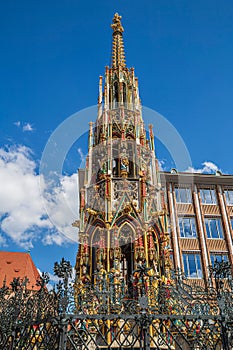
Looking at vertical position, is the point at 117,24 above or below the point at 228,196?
above

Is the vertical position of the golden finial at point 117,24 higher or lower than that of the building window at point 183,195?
higher

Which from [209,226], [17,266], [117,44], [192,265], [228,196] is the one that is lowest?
[192,265]

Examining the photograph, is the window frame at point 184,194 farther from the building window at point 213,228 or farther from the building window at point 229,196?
the building window at point 229,196

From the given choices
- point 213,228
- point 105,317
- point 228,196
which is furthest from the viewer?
point 228,196

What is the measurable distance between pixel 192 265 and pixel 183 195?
6078 millimetres

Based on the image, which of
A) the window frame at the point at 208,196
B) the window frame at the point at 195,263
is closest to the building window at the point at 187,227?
the window frame at the point at 195,263

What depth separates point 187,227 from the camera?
26469 millimetres

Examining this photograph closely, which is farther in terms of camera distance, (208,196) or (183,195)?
(208,196)

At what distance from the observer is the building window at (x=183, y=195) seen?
27828 millimetres

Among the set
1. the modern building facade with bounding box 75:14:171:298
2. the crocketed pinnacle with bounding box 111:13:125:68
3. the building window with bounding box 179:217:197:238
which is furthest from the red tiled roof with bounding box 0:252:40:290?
the crocketed pinnacle with bounding box 111:13:125:68

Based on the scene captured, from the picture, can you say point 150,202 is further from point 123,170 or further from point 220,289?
point 220,289

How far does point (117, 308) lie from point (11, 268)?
86.7 ft

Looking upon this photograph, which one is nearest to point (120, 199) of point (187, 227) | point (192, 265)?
point (192, 265)

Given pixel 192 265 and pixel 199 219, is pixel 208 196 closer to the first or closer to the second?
pixel 199 219
